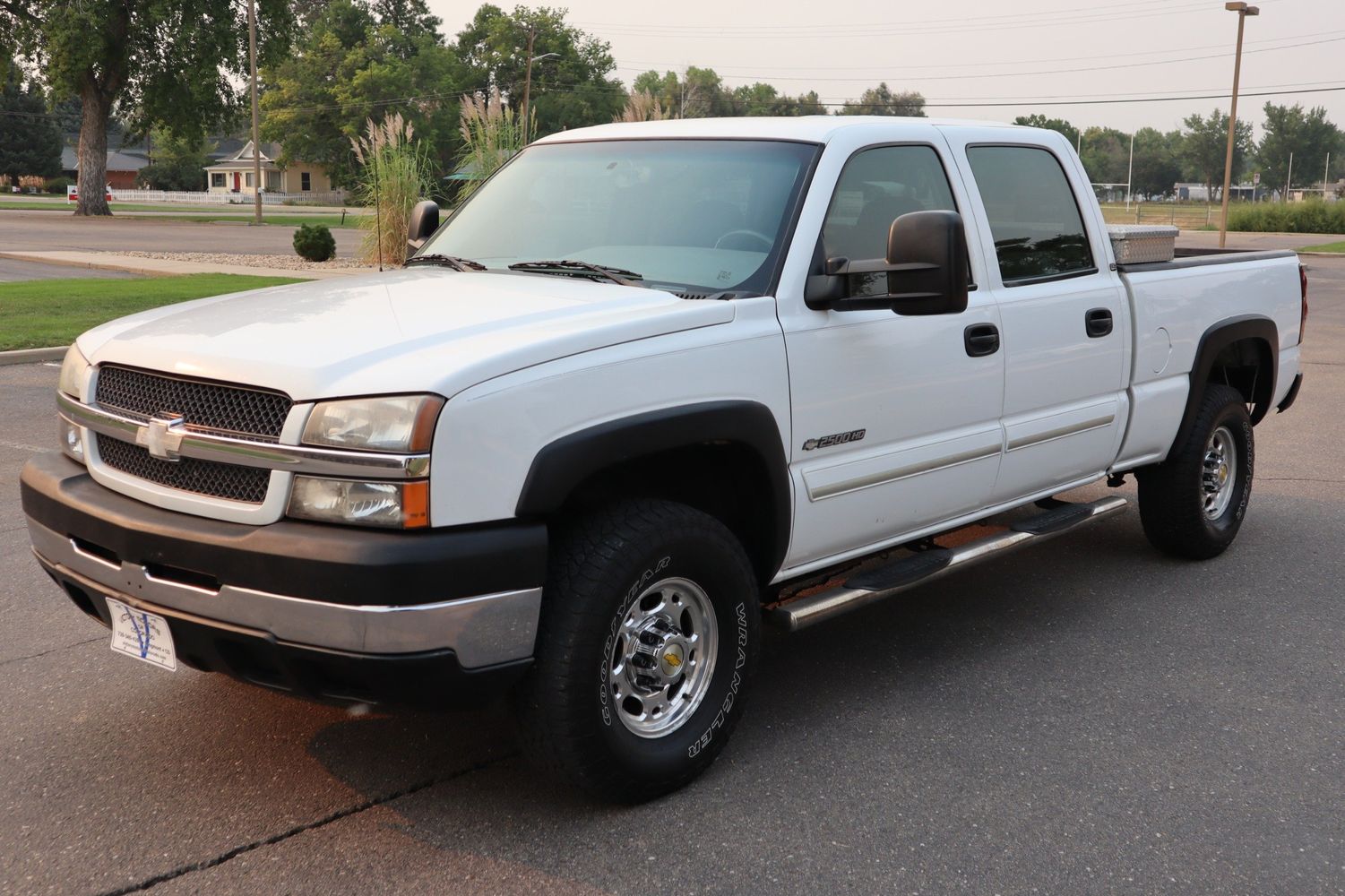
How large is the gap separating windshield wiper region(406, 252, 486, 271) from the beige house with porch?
3815 inches

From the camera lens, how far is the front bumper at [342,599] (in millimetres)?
3051

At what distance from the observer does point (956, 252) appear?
3.88 metres

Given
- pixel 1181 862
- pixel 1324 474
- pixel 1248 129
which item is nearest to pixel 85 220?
pixel 1324 474

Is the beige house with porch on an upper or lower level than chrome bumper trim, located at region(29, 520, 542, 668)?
upper

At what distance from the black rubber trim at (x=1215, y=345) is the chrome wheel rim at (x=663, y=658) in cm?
308

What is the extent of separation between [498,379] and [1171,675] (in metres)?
2.88

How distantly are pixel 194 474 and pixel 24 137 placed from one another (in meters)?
104

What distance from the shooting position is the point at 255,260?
1048 inches

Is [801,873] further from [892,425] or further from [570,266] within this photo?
[570,266]

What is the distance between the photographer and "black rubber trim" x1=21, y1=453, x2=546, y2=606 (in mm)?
3035

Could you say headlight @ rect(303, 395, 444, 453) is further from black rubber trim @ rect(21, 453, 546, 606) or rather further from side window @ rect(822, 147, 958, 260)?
side window @ rect(822, 147, 958, 260)

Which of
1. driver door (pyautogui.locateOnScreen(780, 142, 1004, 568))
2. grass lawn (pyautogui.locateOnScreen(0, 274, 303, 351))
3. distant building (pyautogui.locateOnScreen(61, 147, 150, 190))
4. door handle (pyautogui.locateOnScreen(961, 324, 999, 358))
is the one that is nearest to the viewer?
driver door (pyautogui.locateOnScreen(780, 142, 1004, 568))

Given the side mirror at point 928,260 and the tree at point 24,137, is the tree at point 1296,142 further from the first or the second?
the side mirror at point 928,260

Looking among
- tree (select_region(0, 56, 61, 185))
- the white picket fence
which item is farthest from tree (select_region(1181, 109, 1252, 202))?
tree (select_region(0, 56, 61, 185))
